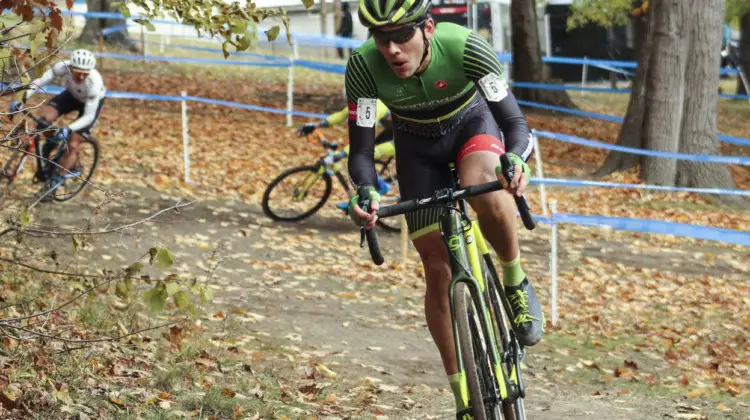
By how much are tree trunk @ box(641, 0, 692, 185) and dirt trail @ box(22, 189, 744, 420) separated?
9.58ft

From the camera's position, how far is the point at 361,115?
5164 mm

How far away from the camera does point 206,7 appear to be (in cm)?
543

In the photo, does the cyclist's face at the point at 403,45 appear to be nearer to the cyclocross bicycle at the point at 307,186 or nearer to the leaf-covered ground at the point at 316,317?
the leaf-covered ground at the point at 316,317

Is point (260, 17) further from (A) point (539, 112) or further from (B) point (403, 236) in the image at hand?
(A) point (539, 112)

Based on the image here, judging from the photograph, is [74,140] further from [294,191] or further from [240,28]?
[240,28]

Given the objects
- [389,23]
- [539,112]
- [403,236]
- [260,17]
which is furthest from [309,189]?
[539,112]

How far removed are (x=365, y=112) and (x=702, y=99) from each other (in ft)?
39.1

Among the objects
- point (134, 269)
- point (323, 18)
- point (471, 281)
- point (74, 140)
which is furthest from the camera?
point (323, 18)

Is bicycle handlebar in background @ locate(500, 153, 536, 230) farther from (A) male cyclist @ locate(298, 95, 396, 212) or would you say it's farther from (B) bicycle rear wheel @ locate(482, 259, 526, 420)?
(A) male cyclist @ locate(298, 95, 396, 212)

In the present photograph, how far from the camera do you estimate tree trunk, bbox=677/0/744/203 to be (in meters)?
15.6

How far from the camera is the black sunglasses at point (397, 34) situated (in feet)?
15.9

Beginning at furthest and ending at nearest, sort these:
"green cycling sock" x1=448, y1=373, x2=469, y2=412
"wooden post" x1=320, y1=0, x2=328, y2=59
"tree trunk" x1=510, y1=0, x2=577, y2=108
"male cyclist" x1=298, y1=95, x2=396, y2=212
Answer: "wooden post" x1=320, y1=0, x2=328, y2=59 → "tree trunk" x1=510, y1=0, x2=577, y2=108 → "male cyclist" x1=298, y1=95, x2=396, y2=212 → "green cycling sock" x1=448, y1=373, x2=469, y2=412

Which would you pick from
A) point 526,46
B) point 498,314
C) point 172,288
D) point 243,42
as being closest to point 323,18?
point 526,46

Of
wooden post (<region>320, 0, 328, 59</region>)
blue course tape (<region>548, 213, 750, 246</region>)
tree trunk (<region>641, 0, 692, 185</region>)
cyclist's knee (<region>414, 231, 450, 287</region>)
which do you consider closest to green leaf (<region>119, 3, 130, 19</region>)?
cyclist's knee (<region>414, 231, 450, 287</region>)
